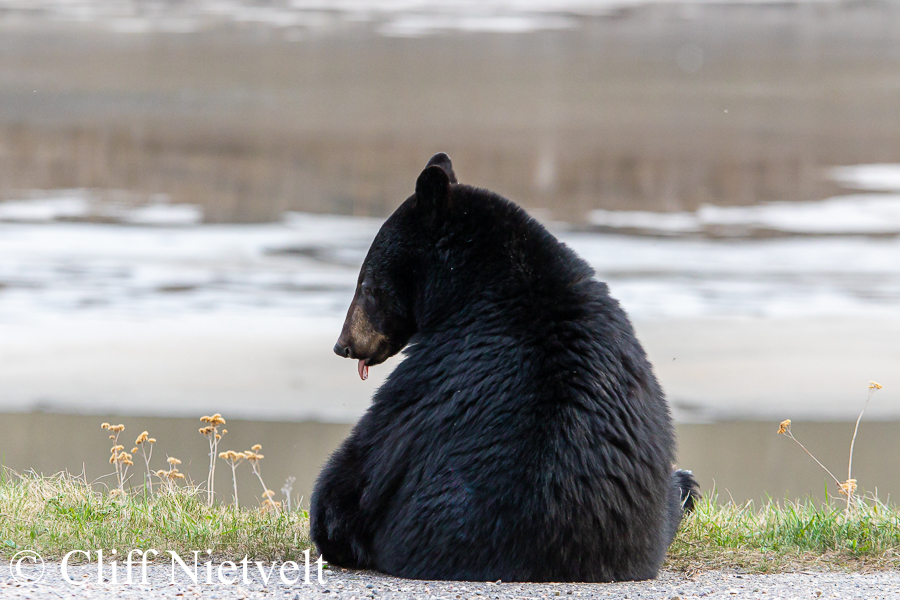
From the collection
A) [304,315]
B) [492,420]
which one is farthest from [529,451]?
[304,315]

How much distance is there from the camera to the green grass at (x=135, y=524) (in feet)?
15.0

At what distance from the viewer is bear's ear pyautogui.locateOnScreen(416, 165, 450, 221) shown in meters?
3.92

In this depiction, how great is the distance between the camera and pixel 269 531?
482 centimetres

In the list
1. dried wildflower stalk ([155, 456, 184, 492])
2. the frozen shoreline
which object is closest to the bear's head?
dried wildflower stalk ([155, 456, 184, 492])

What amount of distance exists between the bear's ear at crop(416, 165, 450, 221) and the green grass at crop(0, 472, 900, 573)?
1.68m

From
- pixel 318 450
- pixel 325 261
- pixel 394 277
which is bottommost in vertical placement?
pixel 318 450

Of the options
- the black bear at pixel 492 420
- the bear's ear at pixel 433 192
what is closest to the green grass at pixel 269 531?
the black bear at pixel 492 420

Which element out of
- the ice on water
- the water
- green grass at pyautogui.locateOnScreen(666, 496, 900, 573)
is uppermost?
the ice on water

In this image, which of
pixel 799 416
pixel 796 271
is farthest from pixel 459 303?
pixel 796 271

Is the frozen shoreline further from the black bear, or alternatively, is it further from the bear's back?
the bear's back

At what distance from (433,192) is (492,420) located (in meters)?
0.92

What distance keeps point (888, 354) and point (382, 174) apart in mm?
16084

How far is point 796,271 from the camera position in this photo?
17.1m

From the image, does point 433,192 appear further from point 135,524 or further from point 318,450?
point 318,450
